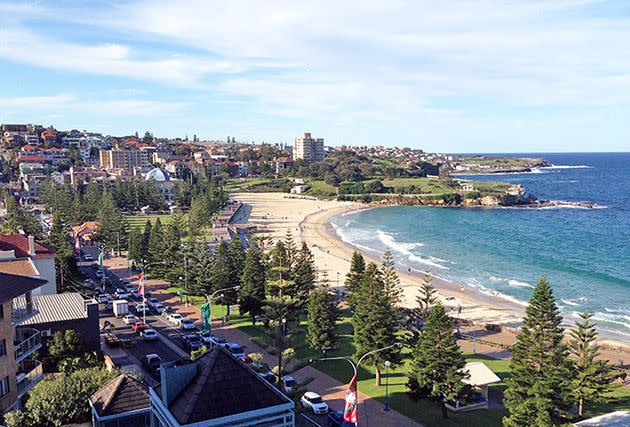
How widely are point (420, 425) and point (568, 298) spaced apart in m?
26.0

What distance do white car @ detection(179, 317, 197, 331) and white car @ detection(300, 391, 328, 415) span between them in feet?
38.7

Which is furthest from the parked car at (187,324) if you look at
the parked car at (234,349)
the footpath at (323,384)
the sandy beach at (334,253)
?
the sandy beach at (334,253)

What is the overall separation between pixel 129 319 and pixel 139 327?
1.85 m

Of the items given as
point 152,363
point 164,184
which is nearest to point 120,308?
point 152,363

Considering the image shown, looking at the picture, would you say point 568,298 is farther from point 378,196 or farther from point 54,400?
point 378,196

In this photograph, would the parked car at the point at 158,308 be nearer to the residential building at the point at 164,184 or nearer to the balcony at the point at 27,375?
the balcony at the point at 27,375

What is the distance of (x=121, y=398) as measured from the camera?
1456 centimetres

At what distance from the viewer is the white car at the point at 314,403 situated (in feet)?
70.4

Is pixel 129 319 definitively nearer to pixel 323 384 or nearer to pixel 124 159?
pixel 323 384

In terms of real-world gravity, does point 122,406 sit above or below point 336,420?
above

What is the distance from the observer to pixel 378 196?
116 m

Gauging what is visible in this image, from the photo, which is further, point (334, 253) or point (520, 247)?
point (520, 247)

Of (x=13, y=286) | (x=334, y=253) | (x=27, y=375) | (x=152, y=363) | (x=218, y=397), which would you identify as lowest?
(x=334, y=253)

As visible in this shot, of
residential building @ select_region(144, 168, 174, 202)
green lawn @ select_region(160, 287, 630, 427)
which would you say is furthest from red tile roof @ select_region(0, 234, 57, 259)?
residential building @ select_region(144, 168, 174, 202)
